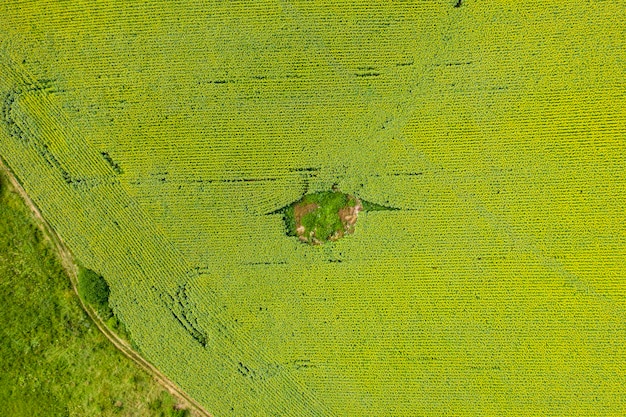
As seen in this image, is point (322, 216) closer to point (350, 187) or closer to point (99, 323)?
point (350, 187)

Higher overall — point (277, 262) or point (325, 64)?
point (325, 64)

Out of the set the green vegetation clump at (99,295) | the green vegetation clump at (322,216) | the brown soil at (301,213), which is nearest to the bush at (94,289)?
the green vegetation clump at (99,295)

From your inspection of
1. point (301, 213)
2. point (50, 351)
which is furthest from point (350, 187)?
point (50, 351)

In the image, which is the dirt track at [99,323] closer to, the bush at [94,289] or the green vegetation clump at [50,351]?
the green vegetation clump at [50,351]

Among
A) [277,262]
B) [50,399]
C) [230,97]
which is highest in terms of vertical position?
[230,97]

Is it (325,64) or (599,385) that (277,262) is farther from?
(599,385)

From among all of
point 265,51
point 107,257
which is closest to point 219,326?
point 107,257
